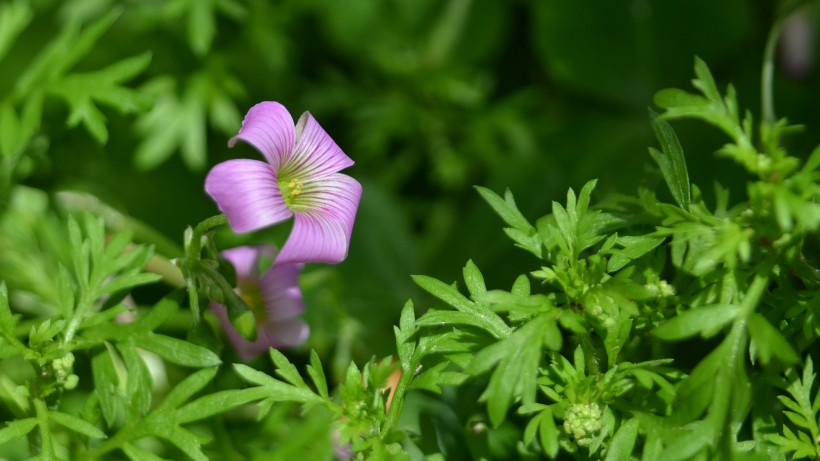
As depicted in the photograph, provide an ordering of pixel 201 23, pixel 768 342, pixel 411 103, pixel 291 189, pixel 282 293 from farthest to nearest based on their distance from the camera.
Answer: pixel 411 103 < pixel 201 23 < pixel 282 293 < pixel 291 189 < pixel 768 342

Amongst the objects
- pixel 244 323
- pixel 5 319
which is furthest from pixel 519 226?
pixel 5 319

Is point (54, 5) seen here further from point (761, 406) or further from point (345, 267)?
point (761, 406)

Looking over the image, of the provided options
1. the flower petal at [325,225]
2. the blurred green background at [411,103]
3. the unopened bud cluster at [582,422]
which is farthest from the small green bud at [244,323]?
the blurred green background at [411,103]

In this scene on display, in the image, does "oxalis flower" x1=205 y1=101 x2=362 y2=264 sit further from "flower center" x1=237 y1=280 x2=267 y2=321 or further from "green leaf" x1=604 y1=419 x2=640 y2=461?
"green leaf" x1=604 y1=419 x2=640 y2=461

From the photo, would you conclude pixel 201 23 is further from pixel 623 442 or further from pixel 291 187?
pixel 623 442

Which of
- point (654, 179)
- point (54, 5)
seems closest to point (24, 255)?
point (54, 5)
